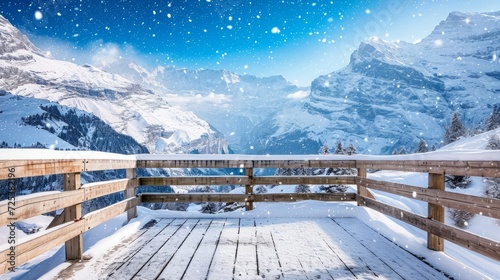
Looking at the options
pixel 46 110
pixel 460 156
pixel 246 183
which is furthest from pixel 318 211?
pixel 46 110

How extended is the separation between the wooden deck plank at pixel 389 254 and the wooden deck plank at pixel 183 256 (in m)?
2.38

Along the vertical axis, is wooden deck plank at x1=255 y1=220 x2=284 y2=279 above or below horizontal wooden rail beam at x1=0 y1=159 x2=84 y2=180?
below

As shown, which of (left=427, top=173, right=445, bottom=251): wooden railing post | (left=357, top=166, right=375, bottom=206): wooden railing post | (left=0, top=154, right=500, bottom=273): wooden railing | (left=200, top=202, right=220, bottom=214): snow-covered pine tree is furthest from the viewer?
(left=200, top=202, right=220, bottom=214): snow-covered pine tree

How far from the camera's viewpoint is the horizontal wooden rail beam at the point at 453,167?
326 cm

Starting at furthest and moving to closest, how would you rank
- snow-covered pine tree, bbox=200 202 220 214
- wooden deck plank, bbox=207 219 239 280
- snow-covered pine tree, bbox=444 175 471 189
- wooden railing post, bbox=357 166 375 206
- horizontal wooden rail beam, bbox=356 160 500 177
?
1. snow-covered pine tree, bbox=444 175 471 189
2. snow-covered pine tree, bbox=200 202 220 214
3. wooden railing post, bbox=357 166 375 206
4. wooden deck plank, bbox=207 219 239 280
5. horizontal wooden rail beam, bbox=356 160 500 177

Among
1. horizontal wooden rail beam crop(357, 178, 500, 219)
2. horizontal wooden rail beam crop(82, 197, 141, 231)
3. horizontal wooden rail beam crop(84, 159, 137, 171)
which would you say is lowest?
horizontal wooden rail beam crop(82, 197, 141, 231)

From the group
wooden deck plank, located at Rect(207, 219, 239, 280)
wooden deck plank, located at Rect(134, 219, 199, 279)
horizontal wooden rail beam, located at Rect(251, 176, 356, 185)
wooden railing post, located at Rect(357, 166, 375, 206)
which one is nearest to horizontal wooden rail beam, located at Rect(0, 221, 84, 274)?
wooden deck plank, located at Rect(134, 219, 199, 279)

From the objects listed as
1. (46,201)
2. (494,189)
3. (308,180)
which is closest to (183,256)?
(46,201)

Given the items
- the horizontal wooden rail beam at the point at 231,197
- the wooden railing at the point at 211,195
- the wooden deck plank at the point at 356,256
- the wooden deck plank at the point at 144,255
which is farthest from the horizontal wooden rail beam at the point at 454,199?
the wooden deck plank at the point at 144,255

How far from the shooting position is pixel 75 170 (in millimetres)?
3846

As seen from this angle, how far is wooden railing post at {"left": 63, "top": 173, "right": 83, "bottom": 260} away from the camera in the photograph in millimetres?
3809

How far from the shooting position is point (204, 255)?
161 inches

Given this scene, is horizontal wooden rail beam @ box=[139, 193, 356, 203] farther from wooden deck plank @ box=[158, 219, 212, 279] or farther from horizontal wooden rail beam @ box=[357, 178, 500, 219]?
horizontal wooden rail beam @ box=[357, 178, 500, 219]

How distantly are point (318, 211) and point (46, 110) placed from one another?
230799mm
